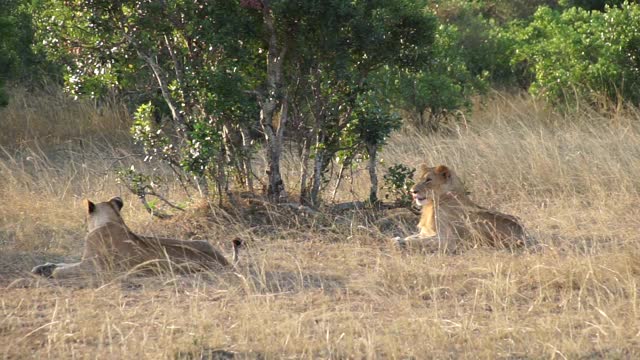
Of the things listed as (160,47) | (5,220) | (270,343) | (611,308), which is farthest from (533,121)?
(270,343)

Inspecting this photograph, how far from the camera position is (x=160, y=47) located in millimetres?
9031

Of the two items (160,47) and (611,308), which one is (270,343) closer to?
(611,308)

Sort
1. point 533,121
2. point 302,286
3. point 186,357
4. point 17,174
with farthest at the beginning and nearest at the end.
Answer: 1. point 533,121
2. point 17,174
3. point 302,286
4. point 186,357

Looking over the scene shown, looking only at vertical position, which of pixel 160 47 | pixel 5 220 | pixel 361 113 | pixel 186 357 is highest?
pixel 160 47

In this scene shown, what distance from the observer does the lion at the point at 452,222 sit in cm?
800

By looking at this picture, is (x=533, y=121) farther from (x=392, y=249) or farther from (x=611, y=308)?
(x=611, y=308)

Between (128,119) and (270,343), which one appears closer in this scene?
(270,343)

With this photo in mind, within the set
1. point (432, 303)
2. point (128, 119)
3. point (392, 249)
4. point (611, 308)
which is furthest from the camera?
point (128, 119)

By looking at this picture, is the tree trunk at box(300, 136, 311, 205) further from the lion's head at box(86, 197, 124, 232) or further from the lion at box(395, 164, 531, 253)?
the lion's head at box(86, 197, 124, 232)

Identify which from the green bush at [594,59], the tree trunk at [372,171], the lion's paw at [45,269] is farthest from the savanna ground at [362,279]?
the green bush at [594,59]

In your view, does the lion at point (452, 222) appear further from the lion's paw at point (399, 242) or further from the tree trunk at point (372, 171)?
the tree trunk at point (372, 171)

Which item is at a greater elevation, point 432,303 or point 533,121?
point 533,121

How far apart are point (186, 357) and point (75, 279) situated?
6.69 ft

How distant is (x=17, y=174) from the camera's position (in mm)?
10977
